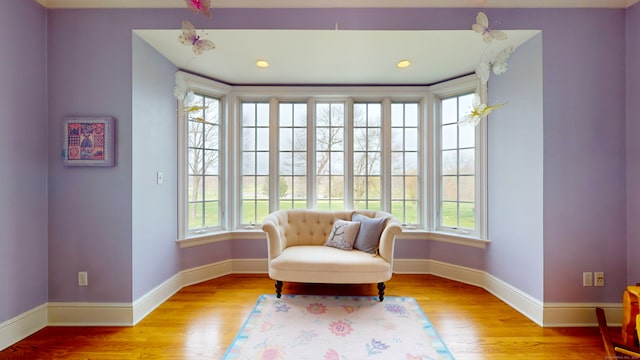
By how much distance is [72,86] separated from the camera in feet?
7.29

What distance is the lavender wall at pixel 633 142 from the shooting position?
2.13m

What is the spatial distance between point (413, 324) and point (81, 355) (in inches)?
95.2

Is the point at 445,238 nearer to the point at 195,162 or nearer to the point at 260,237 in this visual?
the point at 260,237

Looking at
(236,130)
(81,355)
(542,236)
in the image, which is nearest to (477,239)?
(542,236)

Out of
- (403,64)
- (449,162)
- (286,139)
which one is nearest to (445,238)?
(449,162)

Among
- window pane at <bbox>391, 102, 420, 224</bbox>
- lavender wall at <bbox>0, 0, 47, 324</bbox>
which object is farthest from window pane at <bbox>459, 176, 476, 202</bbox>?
lavender wall at <bbox>0, 0, 47, 324</bbox>

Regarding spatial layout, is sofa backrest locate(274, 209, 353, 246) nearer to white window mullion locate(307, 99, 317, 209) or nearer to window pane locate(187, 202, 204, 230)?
white window mullion locate(307, 99, 317, 209)

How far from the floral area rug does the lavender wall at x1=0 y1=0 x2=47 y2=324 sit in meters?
1.69

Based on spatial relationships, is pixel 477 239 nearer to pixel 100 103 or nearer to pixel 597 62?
pixel 597 62

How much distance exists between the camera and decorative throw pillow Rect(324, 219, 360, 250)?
2.85m

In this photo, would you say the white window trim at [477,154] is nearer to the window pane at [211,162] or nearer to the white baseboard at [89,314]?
the window pane at [211,162]

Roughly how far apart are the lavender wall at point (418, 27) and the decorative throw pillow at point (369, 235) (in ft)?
4.45

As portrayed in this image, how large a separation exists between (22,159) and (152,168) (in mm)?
840

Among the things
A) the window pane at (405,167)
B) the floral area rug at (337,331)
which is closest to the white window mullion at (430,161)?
the window pane at (405,167)
